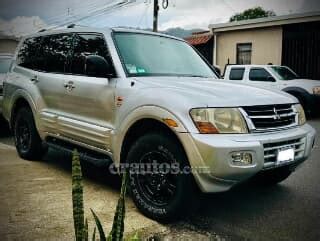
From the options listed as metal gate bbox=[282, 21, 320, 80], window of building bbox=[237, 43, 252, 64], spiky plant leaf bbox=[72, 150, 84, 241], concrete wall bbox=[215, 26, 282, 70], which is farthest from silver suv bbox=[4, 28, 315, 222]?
window of building bbox=[237, 43, 252, 64]

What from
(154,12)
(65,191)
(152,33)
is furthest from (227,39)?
(65,191)

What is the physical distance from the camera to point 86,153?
4.24 metres

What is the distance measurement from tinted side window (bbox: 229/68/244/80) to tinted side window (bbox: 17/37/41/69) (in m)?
7.89

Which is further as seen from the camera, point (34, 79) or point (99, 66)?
point (34, 79)

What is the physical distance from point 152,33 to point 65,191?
2.12m

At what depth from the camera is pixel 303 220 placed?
345 cm

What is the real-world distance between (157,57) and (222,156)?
1.73 m

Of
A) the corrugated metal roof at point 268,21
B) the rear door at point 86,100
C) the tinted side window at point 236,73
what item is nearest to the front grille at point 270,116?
the rear door at point 86,100

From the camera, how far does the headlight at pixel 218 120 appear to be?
304 centimetres

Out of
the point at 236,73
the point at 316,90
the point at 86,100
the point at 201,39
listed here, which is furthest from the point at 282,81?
the point at 86,100

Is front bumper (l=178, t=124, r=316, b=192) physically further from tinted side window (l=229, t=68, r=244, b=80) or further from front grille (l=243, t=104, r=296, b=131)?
tinted side window (l=229, t=68, r=244, b=80)

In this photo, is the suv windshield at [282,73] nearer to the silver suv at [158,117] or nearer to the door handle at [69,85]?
the silver suv at [158,117]

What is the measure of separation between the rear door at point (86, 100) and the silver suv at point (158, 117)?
0.01 m

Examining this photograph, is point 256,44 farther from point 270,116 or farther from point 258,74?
point 270,116
